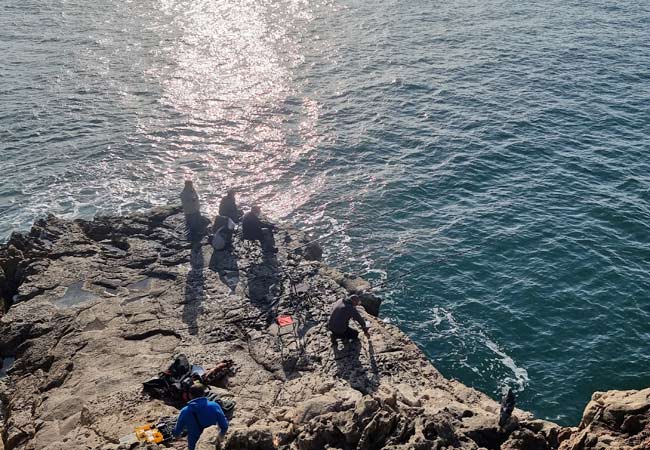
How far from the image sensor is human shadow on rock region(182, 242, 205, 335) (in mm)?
21969

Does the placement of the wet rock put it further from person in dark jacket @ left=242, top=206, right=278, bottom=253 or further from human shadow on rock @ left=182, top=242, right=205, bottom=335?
human shadow on rock @ left=182, top=242, right=205, bottom=335

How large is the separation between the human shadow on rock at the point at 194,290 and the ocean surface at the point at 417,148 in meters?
7.10

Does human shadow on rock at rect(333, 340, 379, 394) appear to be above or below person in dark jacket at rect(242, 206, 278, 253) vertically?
below

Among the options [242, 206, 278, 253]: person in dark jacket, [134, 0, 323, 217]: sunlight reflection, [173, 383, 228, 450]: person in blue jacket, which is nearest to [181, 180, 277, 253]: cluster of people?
[242, 206, 278, 253]: person in dark jacket

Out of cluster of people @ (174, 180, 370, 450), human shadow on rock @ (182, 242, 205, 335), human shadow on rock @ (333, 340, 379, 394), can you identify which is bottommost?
human shadow on rock @ (333, 340, 379, 394)

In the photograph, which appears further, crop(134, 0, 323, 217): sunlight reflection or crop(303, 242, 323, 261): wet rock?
crop(134, 0, 323, 217): sunlight reflection

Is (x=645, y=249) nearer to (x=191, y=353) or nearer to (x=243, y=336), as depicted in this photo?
(x=243, y=336)

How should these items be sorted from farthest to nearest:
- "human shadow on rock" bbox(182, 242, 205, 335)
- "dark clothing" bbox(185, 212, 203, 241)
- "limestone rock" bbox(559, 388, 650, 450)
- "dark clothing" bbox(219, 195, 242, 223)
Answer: "dark clothing" bbox(219, 195, 242, 223) → "dark clothing" bbox(185, 212, 203, 241) → "human shadow on rock" bbox(182, 242, 205, 335) → "limestone rock" bbox(559, 388, 650, 450)

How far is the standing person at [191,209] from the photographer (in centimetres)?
2664

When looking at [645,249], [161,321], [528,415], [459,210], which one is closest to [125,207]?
[161,321]

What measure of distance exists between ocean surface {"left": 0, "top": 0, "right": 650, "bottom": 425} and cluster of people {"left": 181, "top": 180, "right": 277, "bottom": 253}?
4.74 metres

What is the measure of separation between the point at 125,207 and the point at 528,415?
944 inches

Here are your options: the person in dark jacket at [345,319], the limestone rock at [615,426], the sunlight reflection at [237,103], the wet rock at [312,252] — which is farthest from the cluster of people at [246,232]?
the limestone rock at [615,426]

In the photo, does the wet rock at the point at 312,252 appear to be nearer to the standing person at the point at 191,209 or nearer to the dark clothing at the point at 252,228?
the dark clothing at the point at 252,228
